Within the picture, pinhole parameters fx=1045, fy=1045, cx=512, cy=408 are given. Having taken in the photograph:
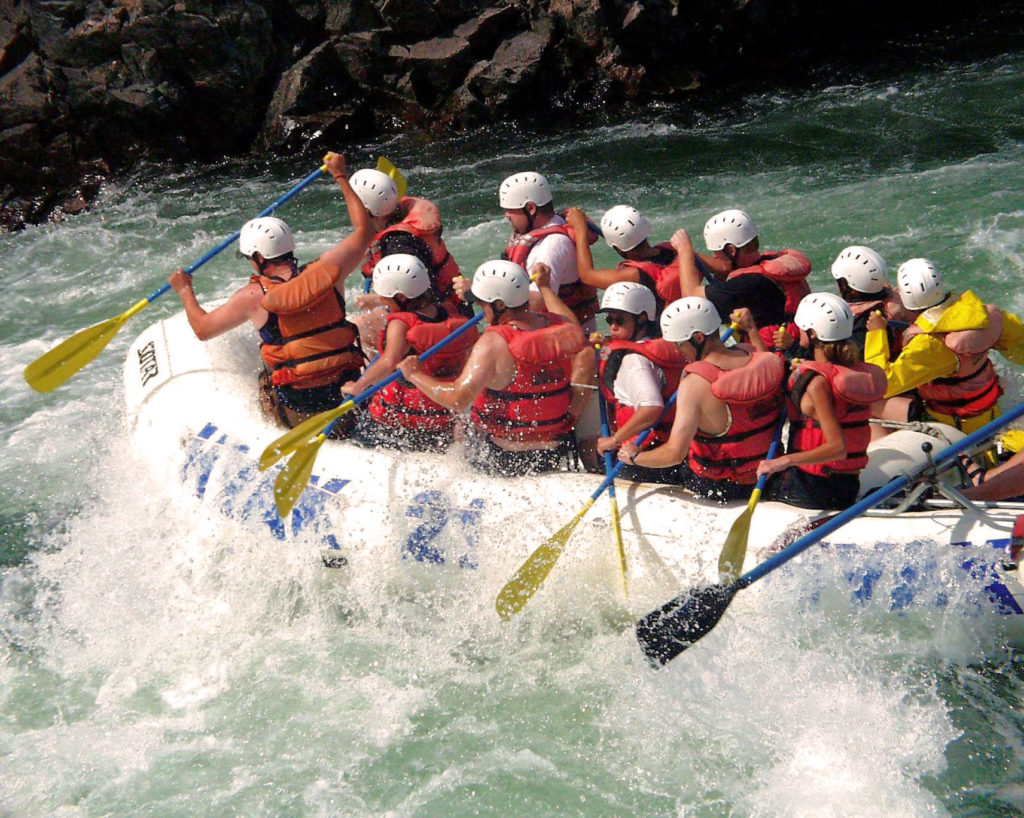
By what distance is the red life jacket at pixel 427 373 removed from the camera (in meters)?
4.75

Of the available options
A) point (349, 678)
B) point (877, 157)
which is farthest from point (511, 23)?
point (349, 678)

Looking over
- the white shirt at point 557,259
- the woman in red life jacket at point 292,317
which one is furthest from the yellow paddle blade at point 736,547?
the woman in red life jacket at point 292,317

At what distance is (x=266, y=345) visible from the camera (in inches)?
203

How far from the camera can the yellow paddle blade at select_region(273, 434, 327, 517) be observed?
4617 millimetres

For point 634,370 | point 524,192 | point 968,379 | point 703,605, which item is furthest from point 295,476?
point 968,379

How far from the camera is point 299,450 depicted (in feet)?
15.4

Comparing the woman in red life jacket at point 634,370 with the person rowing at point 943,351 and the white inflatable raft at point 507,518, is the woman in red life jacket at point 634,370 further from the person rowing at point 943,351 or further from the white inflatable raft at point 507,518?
the person rowing at point 943,351

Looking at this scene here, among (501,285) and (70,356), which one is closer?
(501,285)

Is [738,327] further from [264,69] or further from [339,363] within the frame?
[264,69]

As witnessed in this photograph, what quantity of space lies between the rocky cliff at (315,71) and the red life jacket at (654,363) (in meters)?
8.32

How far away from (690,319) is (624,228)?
4.31 feet

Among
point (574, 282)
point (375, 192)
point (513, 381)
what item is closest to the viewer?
point (513, 381)

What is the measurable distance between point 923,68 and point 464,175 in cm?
569

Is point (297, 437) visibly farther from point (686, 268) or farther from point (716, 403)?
point (686, 268)
